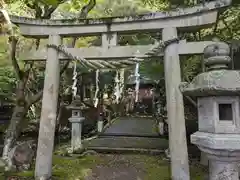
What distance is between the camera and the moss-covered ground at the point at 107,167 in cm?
603

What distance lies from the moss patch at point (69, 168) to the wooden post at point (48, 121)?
1.51 feet

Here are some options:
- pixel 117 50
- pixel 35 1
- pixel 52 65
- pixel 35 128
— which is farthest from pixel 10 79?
pixel 117 50

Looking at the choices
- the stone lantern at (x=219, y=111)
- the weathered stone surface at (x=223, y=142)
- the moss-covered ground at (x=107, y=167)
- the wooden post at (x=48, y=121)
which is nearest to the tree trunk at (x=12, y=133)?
the moss-covered ground at (x=107, y=167)

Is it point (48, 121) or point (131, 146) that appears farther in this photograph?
point (131, 146)

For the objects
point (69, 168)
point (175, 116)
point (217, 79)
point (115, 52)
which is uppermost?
point (115, 52)

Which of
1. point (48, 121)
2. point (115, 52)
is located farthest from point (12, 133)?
point (115, 52)

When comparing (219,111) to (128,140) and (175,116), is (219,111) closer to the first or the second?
(175,116)

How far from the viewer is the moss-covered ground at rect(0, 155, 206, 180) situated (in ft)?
19.8

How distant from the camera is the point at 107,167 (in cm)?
733

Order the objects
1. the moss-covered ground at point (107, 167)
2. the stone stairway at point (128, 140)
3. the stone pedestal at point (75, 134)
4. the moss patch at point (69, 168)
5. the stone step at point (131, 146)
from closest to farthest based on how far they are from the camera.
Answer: the moss patch at point (69, 168)
the moss-covered ground at point (107, 167)
the stone pedestal at point (75, 134)
the stone step at point (131, 146)
the stone stairway at point (128, 140)

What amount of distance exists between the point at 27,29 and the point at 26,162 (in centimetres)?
338

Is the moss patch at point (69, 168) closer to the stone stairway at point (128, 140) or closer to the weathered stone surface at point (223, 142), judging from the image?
the stone stairway at point (128, 140)

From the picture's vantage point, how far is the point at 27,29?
5.83 metres

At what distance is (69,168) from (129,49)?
382 cm
